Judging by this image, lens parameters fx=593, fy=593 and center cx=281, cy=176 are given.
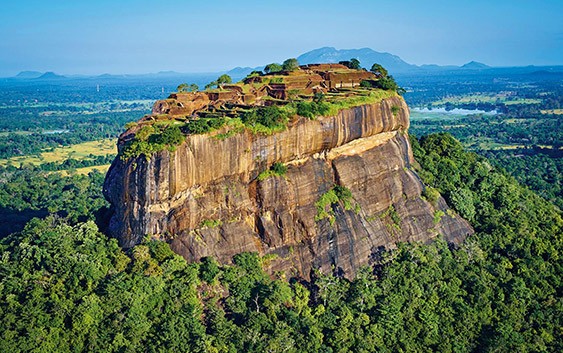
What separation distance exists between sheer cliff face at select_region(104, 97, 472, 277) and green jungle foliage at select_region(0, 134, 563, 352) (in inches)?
44.6

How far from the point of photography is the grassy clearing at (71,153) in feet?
332

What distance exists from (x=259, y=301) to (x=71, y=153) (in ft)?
276

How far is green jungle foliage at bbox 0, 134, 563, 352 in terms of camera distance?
2981 cm

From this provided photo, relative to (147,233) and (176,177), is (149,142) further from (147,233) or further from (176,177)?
(147,233)

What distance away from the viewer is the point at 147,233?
33.7m

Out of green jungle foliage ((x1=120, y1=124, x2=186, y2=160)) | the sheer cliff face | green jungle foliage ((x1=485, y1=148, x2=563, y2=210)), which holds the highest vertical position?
green jungle foliage ((x1=120, y1=124, x2=186, y2=160))

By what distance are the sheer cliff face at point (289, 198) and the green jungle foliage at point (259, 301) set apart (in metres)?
Answer: 1.13

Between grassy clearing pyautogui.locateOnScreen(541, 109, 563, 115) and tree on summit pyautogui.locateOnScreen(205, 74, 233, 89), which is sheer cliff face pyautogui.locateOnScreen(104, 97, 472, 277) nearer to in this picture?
tree on summit pyautogui.locateOnScreen(205, 74, 233, 89)

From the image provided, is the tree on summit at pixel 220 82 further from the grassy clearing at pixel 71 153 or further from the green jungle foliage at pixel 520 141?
the grassy clearing at pixel 71 153

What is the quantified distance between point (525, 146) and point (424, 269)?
79311mm

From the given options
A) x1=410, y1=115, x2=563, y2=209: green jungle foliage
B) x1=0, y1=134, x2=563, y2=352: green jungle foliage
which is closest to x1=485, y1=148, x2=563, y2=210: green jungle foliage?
x1=410, y1=115, x2=563, y2=209: green jungle foliage

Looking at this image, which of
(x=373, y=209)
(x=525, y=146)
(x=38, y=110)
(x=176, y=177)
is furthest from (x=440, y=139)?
(x=38, y=110)

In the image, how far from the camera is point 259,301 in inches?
1302

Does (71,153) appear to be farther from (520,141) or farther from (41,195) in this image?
(520,141)
